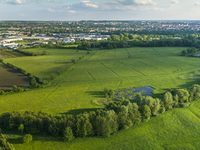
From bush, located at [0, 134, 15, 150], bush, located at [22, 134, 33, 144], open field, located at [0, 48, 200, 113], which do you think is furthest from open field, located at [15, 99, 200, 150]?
open field, located at [0, 48, 200, 113]

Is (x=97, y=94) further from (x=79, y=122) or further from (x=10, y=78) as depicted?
(x=10, y=78)

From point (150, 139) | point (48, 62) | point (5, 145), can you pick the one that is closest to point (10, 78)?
point (48, 62)

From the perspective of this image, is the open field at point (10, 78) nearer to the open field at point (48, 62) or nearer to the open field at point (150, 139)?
the open field at point (48, 62)

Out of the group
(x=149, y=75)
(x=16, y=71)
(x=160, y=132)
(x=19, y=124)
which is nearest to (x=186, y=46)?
(x=149, y=75)

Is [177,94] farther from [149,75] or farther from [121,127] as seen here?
[149,75]

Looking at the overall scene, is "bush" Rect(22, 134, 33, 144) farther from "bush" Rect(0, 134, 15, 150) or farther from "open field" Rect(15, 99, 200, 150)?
"bush" Rect(0, 134, 15, 150)

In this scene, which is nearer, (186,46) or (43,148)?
(43,148)

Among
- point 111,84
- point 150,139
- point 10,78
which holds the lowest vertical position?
point 150,139
